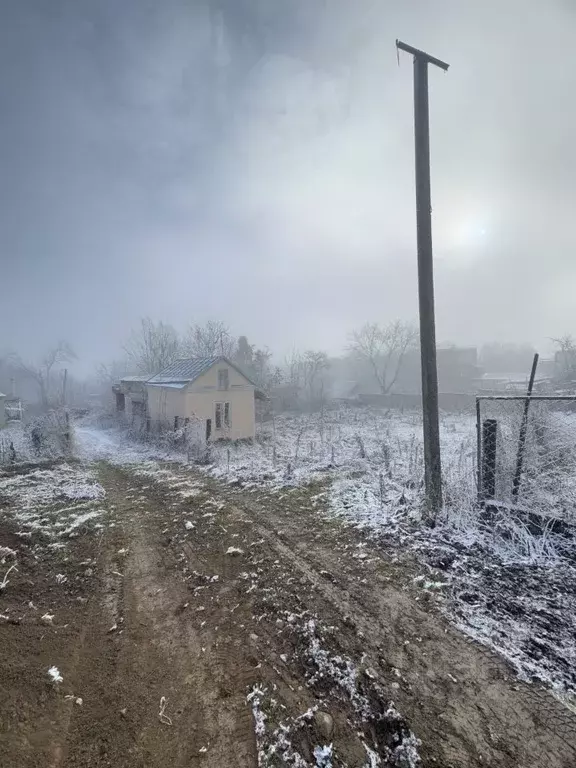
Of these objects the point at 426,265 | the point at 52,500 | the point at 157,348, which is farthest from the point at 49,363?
the point at 426,265

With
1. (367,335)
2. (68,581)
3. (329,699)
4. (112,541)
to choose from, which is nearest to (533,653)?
(329,699)

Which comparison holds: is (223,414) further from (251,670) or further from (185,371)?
(251,670)

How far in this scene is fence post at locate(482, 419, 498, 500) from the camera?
6.54 m

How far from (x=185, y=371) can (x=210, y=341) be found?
19754 mm

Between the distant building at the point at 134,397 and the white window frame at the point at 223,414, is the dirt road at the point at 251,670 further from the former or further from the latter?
the distant building at the point at 134,397

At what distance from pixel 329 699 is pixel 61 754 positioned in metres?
1.95

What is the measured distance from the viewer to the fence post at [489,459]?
21.4 feet

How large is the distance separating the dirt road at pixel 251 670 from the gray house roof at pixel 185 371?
13.9m

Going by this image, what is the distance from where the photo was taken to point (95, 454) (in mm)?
15945

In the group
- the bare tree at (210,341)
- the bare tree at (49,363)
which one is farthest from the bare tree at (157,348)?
the bare tree at (49,363)

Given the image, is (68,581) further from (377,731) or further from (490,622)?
(490,622)

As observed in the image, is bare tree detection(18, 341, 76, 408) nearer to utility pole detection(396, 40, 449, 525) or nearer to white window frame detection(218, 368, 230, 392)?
white window frame detection(218, 368, 230, 392)

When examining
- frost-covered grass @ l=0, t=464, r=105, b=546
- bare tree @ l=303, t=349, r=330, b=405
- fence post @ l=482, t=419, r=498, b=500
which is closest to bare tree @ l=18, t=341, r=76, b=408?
bare tree @ l=303, t=349, r=330, b=405

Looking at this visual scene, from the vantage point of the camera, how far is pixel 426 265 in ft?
21.9
